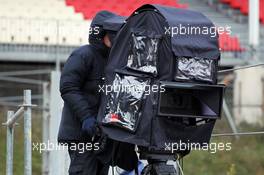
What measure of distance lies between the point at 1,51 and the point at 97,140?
436 inches

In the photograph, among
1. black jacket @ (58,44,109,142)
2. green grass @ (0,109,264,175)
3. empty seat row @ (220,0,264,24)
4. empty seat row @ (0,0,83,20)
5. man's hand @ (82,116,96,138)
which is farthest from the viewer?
empty seat row @ (220,0,264,24)

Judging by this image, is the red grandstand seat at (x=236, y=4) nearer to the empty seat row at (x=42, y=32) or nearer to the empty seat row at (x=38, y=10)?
the empty seat row at (x=38, y=10)

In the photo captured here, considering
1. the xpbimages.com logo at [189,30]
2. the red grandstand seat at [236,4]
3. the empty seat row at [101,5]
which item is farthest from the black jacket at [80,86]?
the red grandstand seat at [236,4]

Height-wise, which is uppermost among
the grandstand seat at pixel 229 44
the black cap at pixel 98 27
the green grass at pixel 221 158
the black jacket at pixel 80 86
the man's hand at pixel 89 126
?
the black cap at pixel 98 27

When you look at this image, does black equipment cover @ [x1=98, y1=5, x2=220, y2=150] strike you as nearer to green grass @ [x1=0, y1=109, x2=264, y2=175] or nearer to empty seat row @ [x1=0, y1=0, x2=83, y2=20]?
green grass @ [x1=0, y1=109, x2=264, y2=175]

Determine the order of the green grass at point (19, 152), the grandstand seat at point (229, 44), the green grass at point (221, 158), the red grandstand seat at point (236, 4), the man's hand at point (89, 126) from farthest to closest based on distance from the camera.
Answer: the red grandstand seat at point (236, 4) < the grandstand seat at point (229, 44) < the green grass at point (221, 158) < the green grass at point (19, 152) < the man's hand at point (89, 126)

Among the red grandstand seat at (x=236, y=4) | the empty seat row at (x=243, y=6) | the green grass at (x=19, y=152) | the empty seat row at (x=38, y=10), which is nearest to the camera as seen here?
the green grass at (x=19, y=152)

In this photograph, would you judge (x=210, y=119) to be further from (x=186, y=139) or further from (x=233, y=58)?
(x=233, y=58)

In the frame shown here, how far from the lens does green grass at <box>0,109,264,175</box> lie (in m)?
11.7

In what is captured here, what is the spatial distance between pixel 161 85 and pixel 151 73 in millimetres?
120

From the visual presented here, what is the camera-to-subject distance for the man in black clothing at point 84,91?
5.82 metres

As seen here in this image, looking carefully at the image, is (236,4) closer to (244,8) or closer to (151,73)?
(244,8)

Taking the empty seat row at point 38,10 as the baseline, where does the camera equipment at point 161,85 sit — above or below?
above

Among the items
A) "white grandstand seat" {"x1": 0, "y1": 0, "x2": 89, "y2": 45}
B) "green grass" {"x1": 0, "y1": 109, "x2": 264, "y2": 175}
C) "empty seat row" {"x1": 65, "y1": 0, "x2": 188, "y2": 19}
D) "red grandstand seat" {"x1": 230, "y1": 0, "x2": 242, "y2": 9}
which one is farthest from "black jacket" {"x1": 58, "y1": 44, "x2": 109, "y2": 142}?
"red grandstand seat" {"x1": 230, "y1": 0, "x2": 242, "y2": 9}
